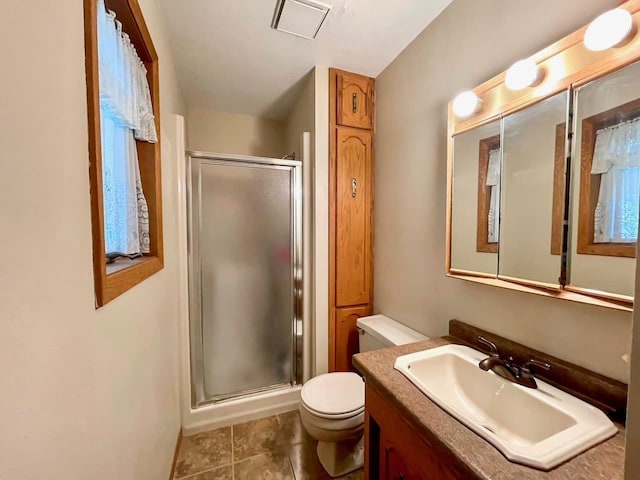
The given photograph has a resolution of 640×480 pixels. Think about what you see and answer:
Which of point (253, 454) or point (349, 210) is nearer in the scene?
point (253, 454)

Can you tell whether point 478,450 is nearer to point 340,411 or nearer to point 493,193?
point 340,411

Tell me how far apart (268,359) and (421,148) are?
6.08ft

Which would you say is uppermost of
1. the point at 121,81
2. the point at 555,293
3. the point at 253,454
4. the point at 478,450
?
the point at 121,81

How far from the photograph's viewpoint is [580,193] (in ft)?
2.83

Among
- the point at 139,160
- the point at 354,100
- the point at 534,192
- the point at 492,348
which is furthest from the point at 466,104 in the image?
the point at 139,160

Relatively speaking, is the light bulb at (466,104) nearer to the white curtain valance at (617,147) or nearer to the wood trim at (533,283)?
the white curtain valance at (617,147)

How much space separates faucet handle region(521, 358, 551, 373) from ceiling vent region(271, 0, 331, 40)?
6.10 feet

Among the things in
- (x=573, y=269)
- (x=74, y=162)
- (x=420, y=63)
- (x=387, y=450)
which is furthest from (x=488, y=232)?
(x=74, y=162)

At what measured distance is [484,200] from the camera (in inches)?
46.8

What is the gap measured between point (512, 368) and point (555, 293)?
12.3 inches

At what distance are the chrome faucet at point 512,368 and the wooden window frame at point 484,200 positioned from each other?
1.39 feet

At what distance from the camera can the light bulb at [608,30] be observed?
2.41ft

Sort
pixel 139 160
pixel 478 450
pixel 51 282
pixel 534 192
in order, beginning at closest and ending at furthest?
pixel 51 282 < pixel 478 450 < pixel 534 192 < pixel 139 160

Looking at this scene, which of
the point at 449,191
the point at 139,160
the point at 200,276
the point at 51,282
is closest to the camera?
the point at 51,282
